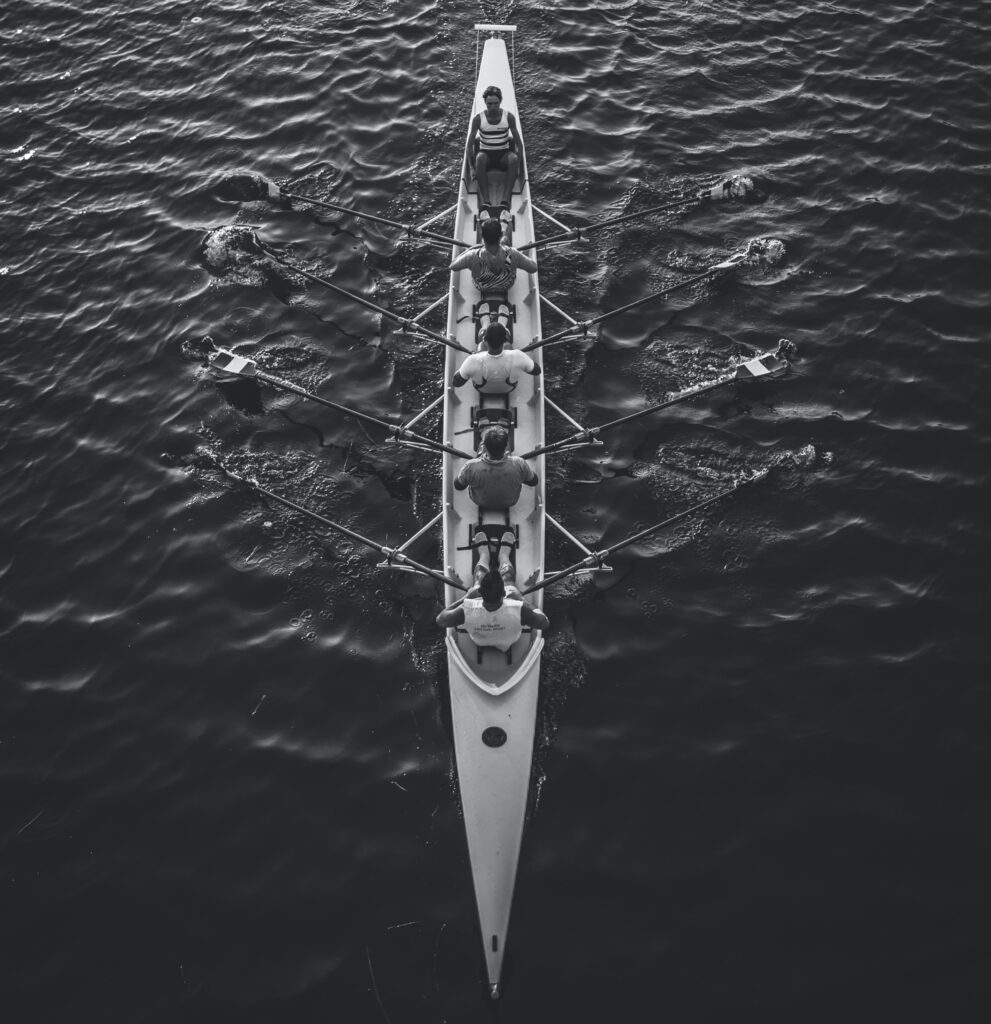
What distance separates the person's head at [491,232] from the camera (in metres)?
12.3

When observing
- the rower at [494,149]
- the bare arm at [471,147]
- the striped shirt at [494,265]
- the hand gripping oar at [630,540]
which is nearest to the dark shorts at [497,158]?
the rower at [494,149]

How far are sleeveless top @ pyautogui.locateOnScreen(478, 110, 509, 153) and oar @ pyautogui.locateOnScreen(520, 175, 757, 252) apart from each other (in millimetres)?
1945

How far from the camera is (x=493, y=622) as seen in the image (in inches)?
360

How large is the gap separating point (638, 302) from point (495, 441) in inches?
175

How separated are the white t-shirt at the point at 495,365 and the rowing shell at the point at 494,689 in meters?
0.56

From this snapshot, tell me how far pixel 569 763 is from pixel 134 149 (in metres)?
16.8

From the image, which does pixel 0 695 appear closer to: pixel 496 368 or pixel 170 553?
pixel 170 553

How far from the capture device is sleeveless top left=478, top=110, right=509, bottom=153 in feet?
48.3

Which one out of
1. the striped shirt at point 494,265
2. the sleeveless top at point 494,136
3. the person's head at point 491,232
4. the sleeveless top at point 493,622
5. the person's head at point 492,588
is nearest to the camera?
the person's head at point 492,588

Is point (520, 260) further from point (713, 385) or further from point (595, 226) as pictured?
point (713, 385)

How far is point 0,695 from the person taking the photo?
10266mm

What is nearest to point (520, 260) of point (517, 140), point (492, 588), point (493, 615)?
point (517, 140)

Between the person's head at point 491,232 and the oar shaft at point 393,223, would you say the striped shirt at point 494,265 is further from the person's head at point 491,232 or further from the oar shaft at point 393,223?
the oar shaft at point 393,223

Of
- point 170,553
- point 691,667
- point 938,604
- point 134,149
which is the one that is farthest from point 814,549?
point 134,149
